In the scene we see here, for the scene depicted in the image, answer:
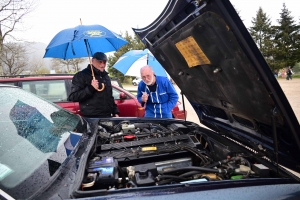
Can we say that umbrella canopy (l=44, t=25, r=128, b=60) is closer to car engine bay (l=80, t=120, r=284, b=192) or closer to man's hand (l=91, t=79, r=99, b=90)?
man's hand (l=91, t=79, r=99, b=90)

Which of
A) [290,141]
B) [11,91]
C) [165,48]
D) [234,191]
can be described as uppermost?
[165,48]

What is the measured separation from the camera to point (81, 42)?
4.52 meters

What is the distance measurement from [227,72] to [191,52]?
376mm

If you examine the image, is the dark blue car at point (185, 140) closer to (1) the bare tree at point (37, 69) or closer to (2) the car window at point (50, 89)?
(2) the car window at point (50, 89)

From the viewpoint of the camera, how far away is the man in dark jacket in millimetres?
3578

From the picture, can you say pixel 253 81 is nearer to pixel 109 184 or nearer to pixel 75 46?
pixel 109 184

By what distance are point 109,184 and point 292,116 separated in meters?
1.22

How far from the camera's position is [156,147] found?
200 cm

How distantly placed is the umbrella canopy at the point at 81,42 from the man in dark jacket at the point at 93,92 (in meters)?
0.34

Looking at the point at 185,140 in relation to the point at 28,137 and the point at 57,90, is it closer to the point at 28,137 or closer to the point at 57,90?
the point at 28,137

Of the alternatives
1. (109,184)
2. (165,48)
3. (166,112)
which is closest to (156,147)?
(109,184)

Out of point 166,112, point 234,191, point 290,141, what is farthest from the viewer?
point 166,112

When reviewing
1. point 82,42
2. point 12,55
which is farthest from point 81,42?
point 12,55

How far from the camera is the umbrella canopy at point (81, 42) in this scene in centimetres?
346
